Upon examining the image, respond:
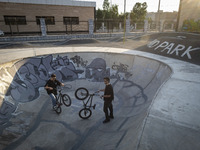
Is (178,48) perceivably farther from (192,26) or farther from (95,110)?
(192,26)

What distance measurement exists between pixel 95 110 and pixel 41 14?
1093 inches

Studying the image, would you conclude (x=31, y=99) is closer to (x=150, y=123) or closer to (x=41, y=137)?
(x=41, y=137)

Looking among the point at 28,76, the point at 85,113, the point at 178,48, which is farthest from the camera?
the point at 178,48

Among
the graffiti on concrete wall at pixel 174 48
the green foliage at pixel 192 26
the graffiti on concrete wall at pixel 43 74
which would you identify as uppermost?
the green foliage at pixel 192 26

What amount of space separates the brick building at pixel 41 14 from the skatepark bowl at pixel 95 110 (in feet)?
51.4

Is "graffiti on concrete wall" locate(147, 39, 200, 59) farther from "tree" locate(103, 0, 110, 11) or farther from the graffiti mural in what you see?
"tree" locate(103, 0, 110, 11)

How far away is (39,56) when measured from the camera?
1157cm

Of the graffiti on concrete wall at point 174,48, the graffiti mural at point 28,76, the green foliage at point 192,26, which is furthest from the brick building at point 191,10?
the graffiti mural at point 28,76

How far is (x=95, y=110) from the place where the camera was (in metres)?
8.48

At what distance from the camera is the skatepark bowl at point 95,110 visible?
4.06 meters

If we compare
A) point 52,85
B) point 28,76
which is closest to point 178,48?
point 52,85

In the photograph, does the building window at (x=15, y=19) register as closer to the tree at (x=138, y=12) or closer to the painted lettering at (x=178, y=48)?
the painted lettering at (x=178, y=48)

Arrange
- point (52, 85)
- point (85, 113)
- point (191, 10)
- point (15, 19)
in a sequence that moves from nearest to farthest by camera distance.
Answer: point (52, 85)
point (85, 113)
point (15, 19)
point (191, 10)

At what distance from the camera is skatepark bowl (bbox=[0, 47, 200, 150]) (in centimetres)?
406
